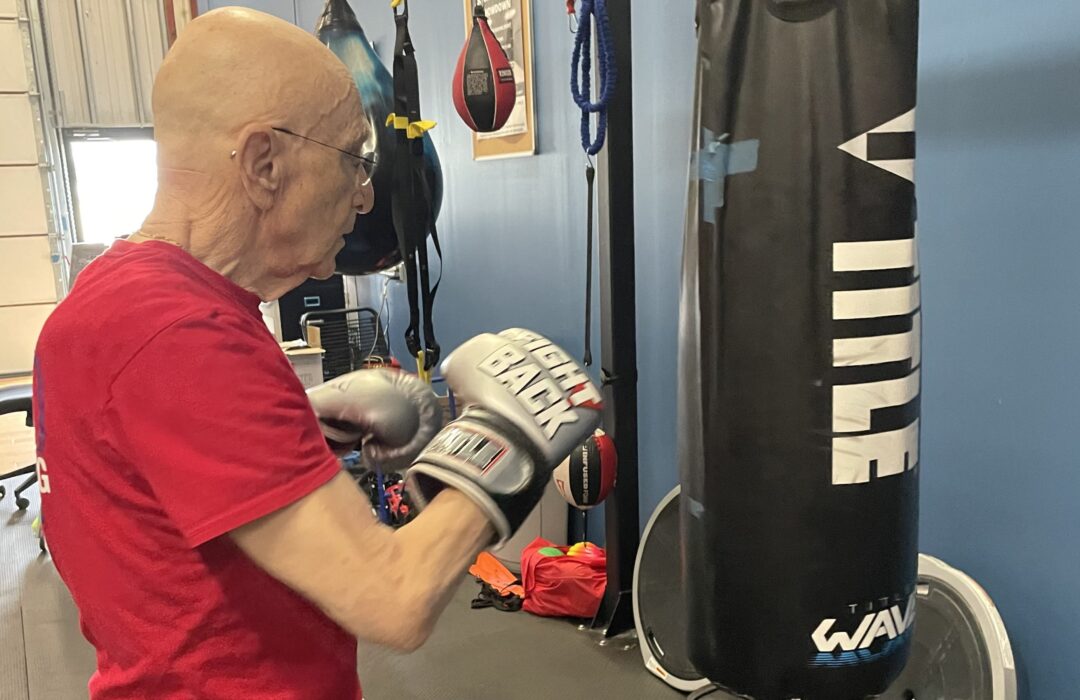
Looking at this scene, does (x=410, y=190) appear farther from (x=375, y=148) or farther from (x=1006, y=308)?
(x=1006, y=308)

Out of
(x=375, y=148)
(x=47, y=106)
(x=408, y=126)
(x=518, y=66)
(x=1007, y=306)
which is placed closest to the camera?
(x=1007, y=306)

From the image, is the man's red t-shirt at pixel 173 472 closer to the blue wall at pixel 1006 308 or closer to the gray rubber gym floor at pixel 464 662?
the blue wall at pixel 1006 308

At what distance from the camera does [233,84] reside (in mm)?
896

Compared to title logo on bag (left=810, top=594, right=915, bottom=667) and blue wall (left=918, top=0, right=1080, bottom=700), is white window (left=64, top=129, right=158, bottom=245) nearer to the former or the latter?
blue wall (left=918, top=0, right=1080, bottom=700)

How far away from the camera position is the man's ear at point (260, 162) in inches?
35.3

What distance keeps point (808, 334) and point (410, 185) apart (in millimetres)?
1350

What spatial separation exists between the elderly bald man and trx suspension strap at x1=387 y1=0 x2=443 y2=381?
108cm

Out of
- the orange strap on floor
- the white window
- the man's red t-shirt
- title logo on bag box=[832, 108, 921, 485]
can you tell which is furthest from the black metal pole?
the white window

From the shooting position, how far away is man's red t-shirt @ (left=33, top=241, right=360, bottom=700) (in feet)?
2.49

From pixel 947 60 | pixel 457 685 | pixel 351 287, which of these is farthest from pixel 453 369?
pixel 351 287

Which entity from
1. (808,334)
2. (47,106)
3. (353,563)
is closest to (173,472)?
(353,563)

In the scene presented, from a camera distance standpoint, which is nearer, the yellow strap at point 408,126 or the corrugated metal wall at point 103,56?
the yellow strap at point 408,126

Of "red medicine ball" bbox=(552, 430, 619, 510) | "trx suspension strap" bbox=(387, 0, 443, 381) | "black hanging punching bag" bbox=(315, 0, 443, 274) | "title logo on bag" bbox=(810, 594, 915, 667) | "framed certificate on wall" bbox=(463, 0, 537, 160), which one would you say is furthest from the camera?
"framed certificate on wall" bbox=(463, 0, 537, 160)

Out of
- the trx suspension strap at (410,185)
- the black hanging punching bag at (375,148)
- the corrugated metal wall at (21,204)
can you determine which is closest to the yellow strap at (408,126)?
the trx suspension strap at (410,185)
